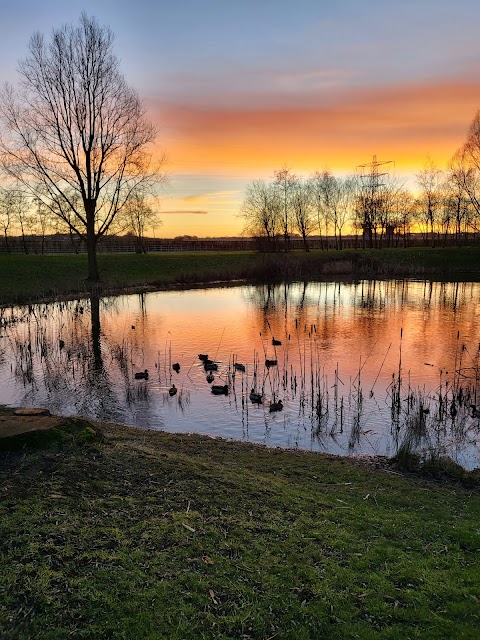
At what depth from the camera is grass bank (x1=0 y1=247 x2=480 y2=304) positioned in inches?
1346

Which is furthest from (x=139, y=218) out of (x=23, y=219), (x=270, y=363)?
(x=270, y=363)

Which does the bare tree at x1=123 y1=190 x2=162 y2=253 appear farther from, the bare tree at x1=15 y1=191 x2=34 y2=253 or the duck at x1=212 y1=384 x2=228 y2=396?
the duck at x1=212 y1=384 x2=228 y2=396

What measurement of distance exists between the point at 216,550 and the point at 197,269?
1826 inches

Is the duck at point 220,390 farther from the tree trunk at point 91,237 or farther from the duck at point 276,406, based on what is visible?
the tree trunk at point 91,237

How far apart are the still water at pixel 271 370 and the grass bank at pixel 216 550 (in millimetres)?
2794

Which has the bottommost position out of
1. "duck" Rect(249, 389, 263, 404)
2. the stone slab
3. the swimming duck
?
"duck" Rect(249, 389, 263, 404)

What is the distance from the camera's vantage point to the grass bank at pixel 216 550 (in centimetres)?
372

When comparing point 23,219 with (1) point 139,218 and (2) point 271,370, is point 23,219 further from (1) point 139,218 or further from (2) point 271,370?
(2) point 271,370

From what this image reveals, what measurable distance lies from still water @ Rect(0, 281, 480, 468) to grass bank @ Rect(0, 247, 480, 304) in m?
7.55

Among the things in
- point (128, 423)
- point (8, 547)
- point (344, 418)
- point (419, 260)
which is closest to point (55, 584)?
point (8, 547)

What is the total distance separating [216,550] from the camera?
4.62m

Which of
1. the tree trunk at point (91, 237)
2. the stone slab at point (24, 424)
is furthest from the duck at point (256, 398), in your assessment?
the tree trunk at point (91, 237)

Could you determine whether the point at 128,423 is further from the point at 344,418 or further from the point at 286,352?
the point at 286,352

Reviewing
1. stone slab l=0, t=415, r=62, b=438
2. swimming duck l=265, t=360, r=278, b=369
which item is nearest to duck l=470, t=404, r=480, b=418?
swimming duck l=265, t=360, r=278, b=369
